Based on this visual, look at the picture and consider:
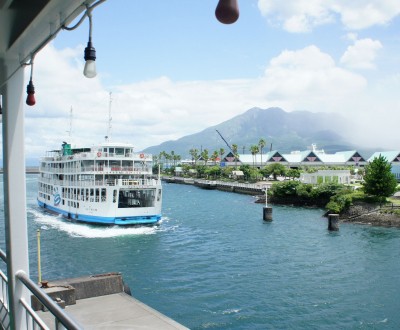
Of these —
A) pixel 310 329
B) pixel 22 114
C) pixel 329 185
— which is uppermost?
pixel 22 114

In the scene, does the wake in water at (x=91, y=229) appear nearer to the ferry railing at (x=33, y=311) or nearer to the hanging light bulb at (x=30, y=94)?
the ferry railing at (x=33, y=311)

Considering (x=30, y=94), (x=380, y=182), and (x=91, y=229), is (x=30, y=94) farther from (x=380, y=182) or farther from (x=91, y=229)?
(x=380, y=182)

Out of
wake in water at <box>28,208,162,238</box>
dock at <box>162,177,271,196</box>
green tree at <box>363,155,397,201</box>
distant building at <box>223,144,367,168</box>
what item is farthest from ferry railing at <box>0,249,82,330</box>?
distant building at <box>223,144,367,168</box>

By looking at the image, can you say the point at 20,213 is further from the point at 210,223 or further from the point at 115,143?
the point at 210,223

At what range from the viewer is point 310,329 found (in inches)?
656

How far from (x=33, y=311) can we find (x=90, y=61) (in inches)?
121

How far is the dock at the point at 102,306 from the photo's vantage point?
1191cm

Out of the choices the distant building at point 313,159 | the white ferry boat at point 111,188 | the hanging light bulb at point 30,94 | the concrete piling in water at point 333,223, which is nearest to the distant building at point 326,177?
the concrete piling in water at point 333,223

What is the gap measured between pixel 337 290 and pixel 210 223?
2366 cm

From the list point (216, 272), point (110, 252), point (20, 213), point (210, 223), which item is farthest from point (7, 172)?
point (210, 223)

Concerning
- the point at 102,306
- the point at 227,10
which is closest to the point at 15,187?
the point at 227,10

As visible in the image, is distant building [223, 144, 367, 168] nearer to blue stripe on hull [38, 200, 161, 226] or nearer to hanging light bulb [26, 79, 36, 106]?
blue stripe on hull [38, 200, 161, 226]

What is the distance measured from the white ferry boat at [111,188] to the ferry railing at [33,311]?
1234 inches

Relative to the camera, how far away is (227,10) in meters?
2.32
